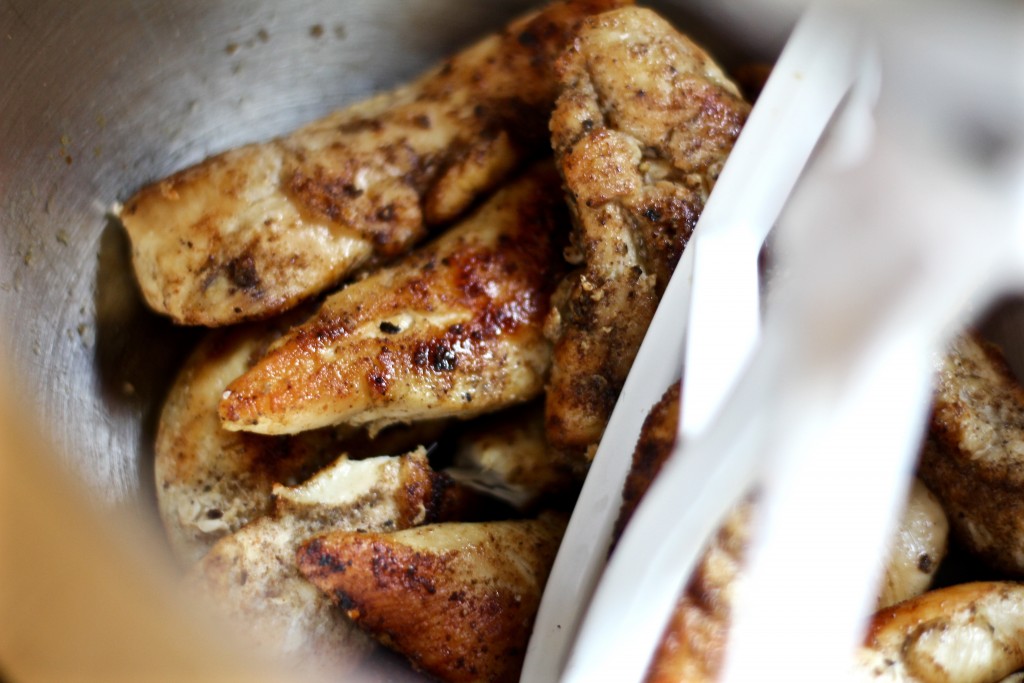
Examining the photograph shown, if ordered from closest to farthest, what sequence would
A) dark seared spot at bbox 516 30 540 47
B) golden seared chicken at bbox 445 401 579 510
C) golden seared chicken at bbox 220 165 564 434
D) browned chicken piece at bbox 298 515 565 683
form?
browned chicken piece at bbox 298 515 565 683, golden seared chicken at bbox 220 165 564 434, golden seared chicken at bbox 445 401 579 510, dark seared spot at bbox 516 30 540 47

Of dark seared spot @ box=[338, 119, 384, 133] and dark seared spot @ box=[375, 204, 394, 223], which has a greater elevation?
dark seared spot @ box=[338, 119, 384, 133]

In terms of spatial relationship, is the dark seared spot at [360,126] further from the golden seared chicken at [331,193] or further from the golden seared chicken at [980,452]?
the golden seared chicken at [980,452]

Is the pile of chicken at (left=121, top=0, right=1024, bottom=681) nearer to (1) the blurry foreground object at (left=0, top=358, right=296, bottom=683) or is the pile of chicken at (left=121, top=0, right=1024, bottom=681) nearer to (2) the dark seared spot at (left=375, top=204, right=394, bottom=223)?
(2) the dark seared spot at (left=375, top=204, right=394, bottom=223)

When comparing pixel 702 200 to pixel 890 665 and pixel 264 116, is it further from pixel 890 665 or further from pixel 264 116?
pixel 264 116

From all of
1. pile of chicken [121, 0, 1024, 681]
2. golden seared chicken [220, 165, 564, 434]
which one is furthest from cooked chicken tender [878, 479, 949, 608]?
golden seared chicken [220, 165, 564, 434]

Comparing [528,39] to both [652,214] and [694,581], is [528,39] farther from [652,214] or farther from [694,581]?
[694,581]

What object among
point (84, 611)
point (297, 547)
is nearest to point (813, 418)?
point (84, 611)

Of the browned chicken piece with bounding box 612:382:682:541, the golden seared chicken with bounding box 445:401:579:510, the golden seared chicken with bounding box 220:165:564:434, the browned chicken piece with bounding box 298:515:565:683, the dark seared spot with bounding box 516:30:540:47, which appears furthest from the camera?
the dark seared spot with bounding box 516:30:540:47

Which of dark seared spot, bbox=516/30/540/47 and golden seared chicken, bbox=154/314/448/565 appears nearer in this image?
golden seared chicken, bbox=154/314/448/565
